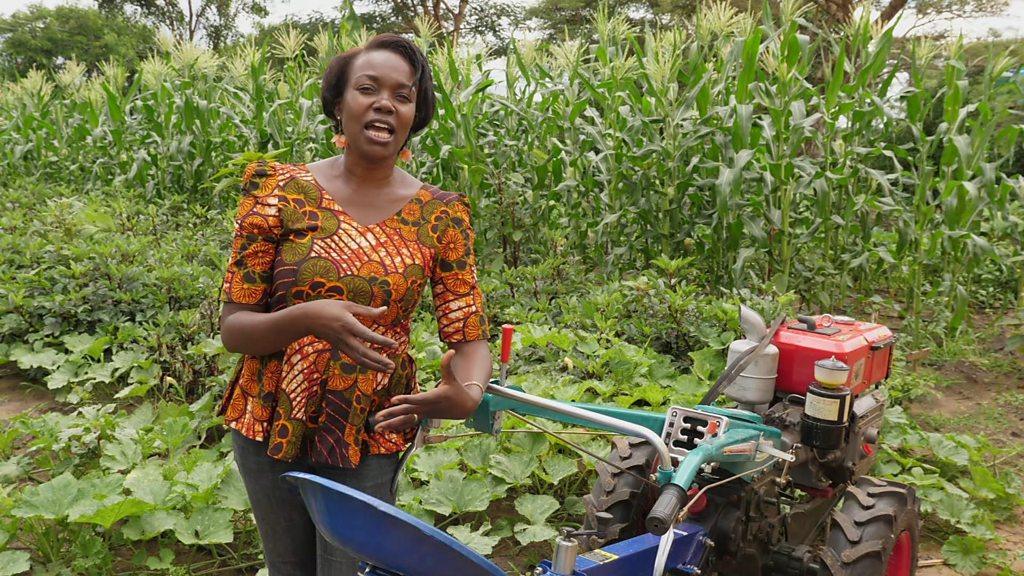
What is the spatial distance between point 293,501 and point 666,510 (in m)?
0.80

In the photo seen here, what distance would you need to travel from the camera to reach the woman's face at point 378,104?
68.1 inches

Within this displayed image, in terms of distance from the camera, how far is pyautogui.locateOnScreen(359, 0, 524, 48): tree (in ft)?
96.3

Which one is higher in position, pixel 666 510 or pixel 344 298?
pixel 344 298

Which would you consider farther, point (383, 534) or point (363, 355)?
point (363, 355)

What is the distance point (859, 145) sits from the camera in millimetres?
5914

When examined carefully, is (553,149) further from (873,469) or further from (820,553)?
(820,553)

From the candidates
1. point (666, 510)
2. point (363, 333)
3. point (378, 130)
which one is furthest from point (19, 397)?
point (666, 510)

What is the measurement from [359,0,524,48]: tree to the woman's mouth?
27376 millimetres

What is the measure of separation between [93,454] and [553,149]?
376cm

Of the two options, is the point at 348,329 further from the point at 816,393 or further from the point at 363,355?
the point at 816,393

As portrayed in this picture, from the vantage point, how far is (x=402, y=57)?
5.90 feet

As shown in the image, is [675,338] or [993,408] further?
[993,408]

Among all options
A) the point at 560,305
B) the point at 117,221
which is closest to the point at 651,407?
the point at 560,305

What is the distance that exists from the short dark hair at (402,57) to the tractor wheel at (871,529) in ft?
5.95
